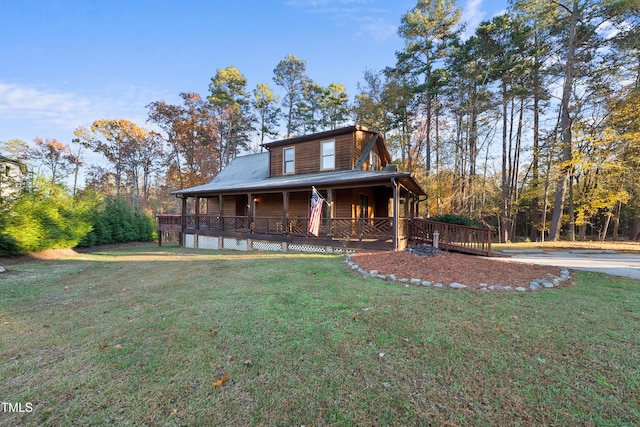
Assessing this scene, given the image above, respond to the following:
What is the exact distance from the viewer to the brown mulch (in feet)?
19.0

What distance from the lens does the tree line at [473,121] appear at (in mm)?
14734

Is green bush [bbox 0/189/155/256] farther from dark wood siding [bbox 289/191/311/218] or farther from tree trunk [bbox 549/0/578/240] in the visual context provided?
tree trunk [bbox 549/0/578/240]

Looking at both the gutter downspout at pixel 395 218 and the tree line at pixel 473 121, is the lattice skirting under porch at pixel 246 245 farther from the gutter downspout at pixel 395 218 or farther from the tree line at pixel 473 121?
the tree line at pixel 473 121

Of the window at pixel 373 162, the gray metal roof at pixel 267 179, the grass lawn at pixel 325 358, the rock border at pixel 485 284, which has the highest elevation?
the window at pixel 373 162

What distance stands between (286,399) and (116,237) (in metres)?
21.9

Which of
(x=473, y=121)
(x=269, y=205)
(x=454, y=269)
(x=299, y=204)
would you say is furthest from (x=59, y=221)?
(x=473, y=121)

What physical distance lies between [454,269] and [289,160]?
11215mm

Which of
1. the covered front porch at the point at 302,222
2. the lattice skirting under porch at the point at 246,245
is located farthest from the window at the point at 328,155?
the lattice skirting under porch at the point at 246,245

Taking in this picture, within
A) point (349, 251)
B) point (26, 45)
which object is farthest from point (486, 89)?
point (26, 45)

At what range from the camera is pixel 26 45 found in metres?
12.1

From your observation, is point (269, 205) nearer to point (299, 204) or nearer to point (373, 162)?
point (299, 204)

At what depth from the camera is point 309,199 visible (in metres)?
14.1

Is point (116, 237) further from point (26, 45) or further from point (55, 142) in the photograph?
point (55, 142)

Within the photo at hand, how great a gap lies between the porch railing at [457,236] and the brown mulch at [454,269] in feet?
9.29
